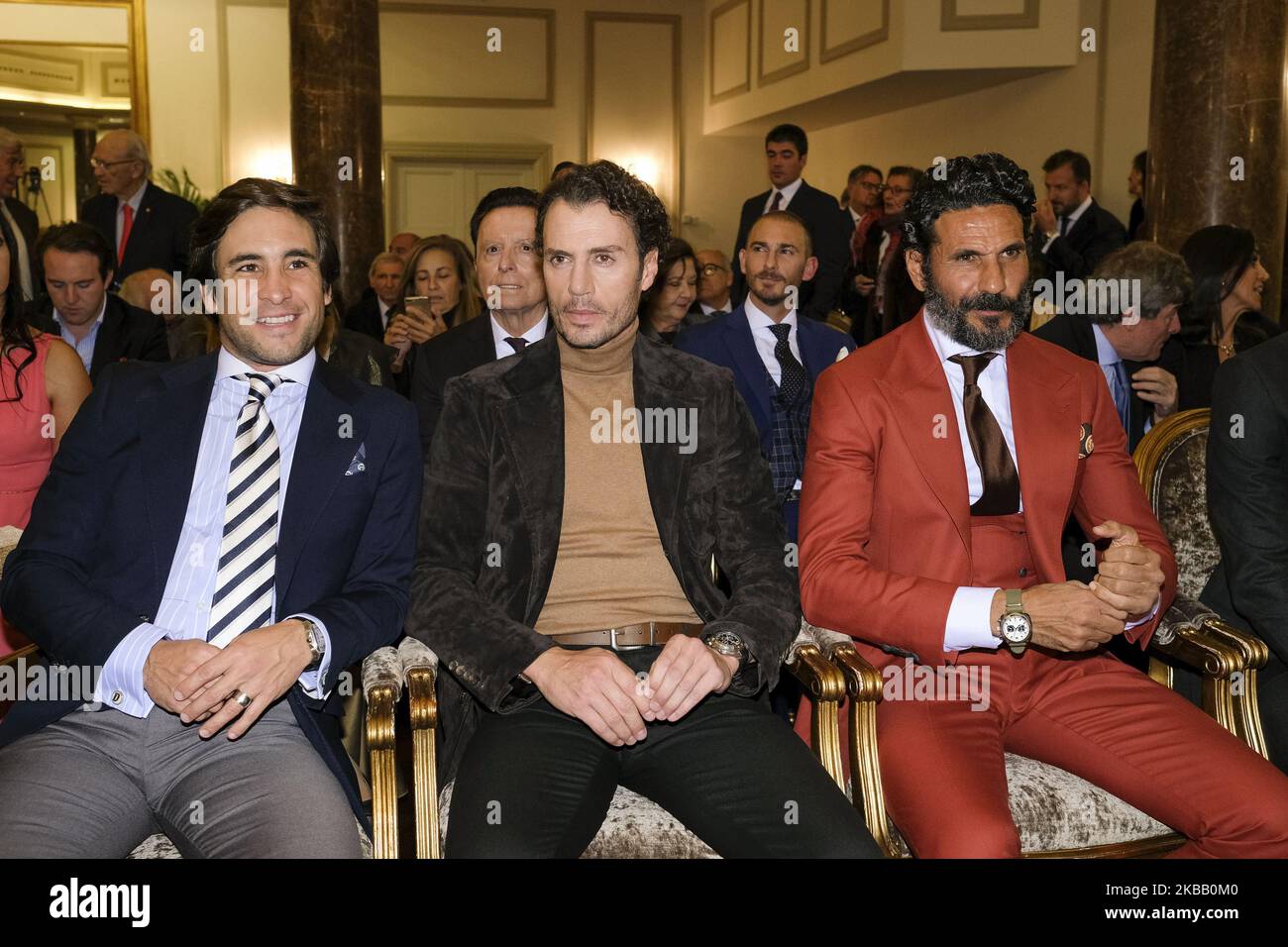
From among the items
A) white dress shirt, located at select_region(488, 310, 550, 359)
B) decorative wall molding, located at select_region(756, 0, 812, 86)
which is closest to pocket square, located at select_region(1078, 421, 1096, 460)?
white dress shirt, located at select_region(488, 310, 550, 359)

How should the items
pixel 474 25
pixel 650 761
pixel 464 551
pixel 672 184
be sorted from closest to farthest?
pixel 650 761 → pixel 464 551 → pixel 474 25 → pixel 672 184

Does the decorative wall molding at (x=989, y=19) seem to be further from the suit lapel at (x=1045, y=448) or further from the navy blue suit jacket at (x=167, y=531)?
the navy blue suit jacket at (x=167, y=531)

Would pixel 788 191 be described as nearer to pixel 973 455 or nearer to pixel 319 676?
pixel 973 455

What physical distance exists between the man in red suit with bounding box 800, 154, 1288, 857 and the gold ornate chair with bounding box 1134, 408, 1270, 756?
0.11m

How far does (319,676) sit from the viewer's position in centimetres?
206

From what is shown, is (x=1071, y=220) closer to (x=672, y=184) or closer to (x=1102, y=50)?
(x=1102, y=50)

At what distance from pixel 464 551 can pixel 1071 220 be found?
5998mm

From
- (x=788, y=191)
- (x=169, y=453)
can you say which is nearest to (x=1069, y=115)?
(x=788, y=191)

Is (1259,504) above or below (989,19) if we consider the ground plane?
below

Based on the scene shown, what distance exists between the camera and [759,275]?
423 cm

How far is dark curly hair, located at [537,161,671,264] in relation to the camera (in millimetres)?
2309

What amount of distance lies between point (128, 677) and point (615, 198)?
1.22m

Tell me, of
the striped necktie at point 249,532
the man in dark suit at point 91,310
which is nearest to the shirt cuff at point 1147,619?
the striped necktie at point 249,532

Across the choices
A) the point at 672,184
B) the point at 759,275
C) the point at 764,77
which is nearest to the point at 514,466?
the point at 759,275
